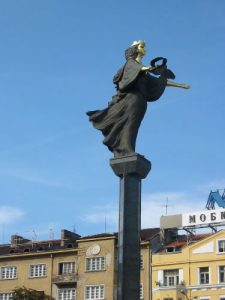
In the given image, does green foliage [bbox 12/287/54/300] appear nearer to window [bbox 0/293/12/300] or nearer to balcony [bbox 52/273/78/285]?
balcony [bbox 52/273/78/285]

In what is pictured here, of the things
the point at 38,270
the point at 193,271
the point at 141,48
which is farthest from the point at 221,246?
the point at 141,48

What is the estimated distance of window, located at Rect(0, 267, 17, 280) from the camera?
2628 inches

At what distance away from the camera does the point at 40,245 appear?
227 feet

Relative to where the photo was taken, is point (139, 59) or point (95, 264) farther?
point (95, 264)

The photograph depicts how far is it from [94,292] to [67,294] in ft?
10.7

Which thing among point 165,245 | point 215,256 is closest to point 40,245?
point 165,245

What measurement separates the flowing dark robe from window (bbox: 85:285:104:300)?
43661 millimetres

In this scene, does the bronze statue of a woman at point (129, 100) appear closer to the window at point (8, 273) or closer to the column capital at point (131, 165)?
the column capital at point (131, 165)

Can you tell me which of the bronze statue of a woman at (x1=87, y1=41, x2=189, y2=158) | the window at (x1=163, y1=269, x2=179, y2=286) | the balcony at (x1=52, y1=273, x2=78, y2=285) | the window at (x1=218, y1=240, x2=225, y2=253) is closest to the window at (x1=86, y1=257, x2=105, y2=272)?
the balcony at (x1=52, y1=273, x2=78, y2=285)

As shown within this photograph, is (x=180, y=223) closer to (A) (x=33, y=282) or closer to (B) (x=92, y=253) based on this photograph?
(B) (x=92, y=253)

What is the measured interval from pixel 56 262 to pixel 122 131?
4708cm

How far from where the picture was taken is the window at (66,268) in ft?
210

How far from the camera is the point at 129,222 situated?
17750 millimetres

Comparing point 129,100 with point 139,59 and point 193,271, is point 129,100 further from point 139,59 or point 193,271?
point 193,271
